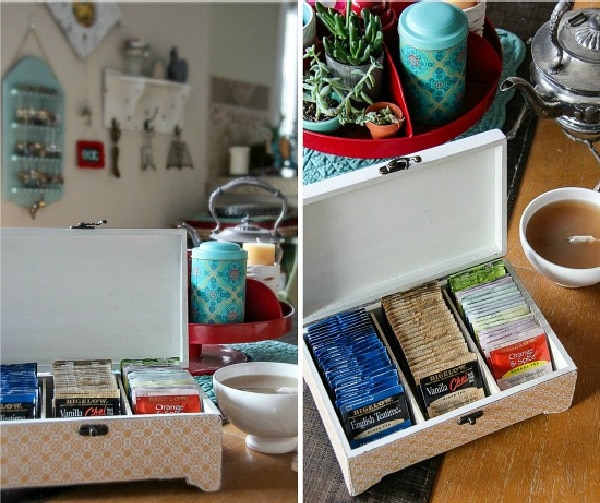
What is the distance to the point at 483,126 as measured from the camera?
31.2 inches

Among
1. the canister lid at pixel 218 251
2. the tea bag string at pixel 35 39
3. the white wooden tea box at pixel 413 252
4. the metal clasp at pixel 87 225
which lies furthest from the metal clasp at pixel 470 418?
the tea bag string at pixel 35 39

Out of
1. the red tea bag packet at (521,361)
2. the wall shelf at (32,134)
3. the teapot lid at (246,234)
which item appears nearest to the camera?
the wall shelf at (32,134)

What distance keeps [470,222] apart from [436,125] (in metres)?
0.13

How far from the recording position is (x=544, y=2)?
83 centimetres

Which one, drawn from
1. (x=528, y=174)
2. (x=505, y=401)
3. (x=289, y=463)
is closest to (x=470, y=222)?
(x=528, y=174)

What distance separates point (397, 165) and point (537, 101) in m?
0.16

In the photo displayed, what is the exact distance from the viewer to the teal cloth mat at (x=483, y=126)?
739 millimetres

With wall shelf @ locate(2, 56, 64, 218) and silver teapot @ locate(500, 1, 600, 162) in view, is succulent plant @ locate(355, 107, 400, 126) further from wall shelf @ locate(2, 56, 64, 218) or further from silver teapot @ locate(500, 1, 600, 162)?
wall shelf @ locate(2, 56, 64, 218)

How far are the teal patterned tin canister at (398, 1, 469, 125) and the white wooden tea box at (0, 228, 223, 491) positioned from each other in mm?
282

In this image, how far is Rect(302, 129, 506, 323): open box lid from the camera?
2.48 feet

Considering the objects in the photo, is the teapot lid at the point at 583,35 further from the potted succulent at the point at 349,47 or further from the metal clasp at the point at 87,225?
the metal clasp at the point at 87,225

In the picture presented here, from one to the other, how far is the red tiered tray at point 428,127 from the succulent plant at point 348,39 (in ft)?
0.07

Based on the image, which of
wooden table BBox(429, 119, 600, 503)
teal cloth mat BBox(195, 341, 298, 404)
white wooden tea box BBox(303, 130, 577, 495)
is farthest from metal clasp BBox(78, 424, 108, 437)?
wooden table BBox(429, 119, 600, 503)

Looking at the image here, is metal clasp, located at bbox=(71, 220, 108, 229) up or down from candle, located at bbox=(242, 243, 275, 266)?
up
